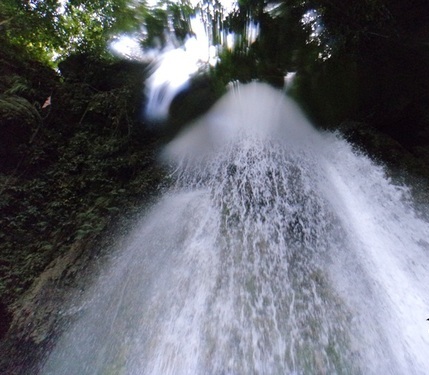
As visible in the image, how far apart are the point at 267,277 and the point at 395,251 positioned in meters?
1.83

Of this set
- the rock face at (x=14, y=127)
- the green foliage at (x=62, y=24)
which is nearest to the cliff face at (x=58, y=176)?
the rock face at (x=14, y=127)

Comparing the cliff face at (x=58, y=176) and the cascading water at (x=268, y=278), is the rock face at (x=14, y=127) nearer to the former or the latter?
the cliff face at (x=58, y=176)

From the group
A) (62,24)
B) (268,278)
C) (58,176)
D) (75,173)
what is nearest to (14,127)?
(58,176)

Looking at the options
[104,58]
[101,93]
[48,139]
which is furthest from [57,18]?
[48,139]

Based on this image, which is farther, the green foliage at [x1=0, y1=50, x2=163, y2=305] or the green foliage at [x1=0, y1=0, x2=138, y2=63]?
the green foliage at [x1=0, y1=0, x2=138, y2=63]

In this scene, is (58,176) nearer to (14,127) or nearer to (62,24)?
(14,127)

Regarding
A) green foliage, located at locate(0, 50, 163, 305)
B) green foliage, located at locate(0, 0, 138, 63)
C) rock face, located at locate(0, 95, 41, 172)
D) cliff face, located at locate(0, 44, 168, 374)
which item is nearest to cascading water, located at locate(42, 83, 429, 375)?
cliff face, located at locate(0, 44, 168, 374)

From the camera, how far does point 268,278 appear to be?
3.80 meters

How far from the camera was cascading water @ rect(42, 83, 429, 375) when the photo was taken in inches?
120

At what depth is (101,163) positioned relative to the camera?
5914 millimetres

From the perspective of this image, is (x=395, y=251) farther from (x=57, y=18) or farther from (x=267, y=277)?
(x=57, y=18)

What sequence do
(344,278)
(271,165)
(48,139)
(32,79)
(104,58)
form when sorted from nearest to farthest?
(344,278), (271,165), (48,139), (32,79), (104,58)

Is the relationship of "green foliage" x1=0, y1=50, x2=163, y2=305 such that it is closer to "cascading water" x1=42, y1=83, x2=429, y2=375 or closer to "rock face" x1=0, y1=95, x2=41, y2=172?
"rock face" x1=0, y1=95, x2=41, y2=172

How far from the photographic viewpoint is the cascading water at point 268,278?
3057 mm
